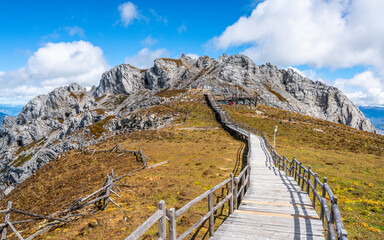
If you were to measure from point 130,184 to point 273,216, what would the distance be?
11654 mm

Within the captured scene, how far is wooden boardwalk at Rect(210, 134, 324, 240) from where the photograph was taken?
716 centimetres

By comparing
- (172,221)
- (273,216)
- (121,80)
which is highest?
(121,80)

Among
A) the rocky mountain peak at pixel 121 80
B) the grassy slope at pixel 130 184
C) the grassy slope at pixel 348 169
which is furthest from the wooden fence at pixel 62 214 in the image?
the rocky mountain peak at pixel 121 80

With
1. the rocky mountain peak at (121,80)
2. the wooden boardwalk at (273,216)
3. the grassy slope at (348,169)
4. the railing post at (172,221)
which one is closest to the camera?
the railing post at (172,221)

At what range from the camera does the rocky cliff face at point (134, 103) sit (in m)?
58.9

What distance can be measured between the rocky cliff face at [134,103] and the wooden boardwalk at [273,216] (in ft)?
132

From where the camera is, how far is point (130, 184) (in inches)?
663

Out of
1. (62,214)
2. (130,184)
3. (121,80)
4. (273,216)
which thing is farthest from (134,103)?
(273,216)

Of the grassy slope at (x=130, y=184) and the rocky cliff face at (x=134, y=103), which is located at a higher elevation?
the rocky cliff face at (x=134, y=103)

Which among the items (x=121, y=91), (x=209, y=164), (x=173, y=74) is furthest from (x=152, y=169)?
(x=121, y=91)

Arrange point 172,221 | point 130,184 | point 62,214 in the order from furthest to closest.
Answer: point 130,184 → point 62,214 → point 172,221

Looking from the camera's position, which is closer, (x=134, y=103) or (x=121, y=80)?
(x=134, y=103)

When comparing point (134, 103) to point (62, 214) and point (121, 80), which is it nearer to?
point (121, 80)

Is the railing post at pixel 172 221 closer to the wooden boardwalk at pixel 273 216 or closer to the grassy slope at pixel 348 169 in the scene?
the wooden boardwalk at pixel 273 216
